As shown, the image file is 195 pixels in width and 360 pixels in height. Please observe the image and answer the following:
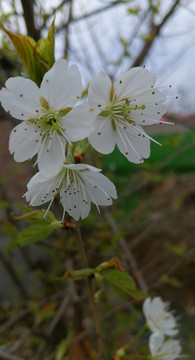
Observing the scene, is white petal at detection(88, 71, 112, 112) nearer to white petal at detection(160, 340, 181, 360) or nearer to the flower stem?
the flower stem

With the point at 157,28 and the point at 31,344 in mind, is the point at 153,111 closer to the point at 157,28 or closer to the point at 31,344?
the point at 157,28

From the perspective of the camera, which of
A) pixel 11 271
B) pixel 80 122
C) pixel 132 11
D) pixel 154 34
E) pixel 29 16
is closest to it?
pixel 80 122

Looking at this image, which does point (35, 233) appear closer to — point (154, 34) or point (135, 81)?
point (135, 81)

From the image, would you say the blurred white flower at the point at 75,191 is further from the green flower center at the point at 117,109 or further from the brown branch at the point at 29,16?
the brown branch at the point at 29,16

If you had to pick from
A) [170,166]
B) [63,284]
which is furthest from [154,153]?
[63,284]

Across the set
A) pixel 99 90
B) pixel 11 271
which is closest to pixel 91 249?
pixel 11 271

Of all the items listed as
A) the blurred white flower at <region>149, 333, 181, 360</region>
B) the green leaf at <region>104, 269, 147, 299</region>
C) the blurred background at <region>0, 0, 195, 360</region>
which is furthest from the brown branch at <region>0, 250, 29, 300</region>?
the green leaf at <region>104, 269, 147, 299</region>

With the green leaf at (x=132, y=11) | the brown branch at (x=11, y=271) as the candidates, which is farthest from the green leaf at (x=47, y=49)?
the brown branch at (x=11, y=271)
